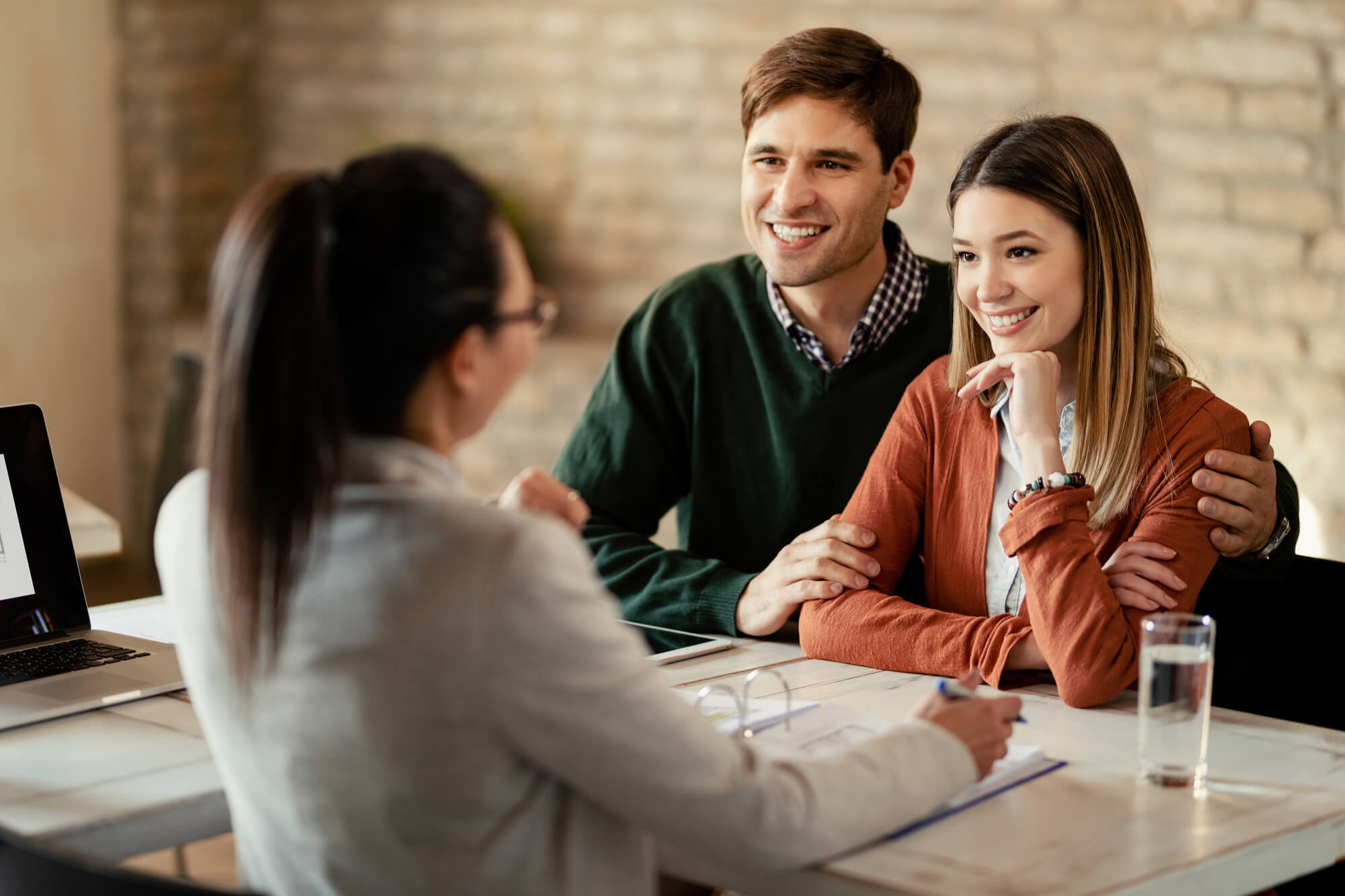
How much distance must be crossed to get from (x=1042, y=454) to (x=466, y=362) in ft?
2.73

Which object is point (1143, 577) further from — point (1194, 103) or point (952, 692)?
point (1194, 103)

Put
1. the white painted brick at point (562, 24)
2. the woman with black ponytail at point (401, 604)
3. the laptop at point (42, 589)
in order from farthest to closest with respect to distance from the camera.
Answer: the white painted brick at point (562, 24), the laptop at point (42, 589), the woman with black ponytail at point (401, 604)

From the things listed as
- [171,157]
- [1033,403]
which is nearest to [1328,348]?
[1033,403]

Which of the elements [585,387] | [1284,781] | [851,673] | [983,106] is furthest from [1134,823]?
[585,387]

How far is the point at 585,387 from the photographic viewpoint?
4.35 metres

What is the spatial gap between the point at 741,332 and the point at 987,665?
0.83 metres

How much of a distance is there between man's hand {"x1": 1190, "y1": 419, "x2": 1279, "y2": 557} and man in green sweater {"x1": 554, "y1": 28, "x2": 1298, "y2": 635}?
0.54 meters

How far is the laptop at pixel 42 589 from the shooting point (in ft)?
5.36

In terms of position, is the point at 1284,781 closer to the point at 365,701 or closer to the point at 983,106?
the point at 365,701

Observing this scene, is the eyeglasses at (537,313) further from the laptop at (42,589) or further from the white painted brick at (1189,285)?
the white painted brick at (1189,285)

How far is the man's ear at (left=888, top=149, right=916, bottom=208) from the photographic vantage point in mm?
2295

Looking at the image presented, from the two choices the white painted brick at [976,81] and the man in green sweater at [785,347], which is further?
the white painted brick at [976,81]

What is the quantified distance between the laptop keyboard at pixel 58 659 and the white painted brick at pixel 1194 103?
2532 millimetres

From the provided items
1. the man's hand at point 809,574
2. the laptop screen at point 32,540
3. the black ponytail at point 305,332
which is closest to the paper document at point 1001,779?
the man's hand at point 809,574
